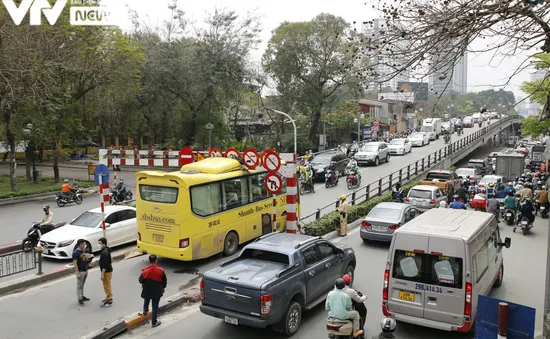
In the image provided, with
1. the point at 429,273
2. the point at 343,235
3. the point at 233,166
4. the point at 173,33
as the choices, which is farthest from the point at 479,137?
the point at 429,273

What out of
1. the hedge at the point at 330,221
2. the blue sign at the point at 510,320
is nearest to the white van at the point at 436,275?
the blue sign at the point at 510,320

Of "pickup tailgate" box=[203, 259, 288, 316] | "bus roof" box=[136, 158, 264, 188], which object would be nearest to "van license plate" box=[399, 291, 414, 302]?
"pickup tailgate" box=[203, 259, 288, 316]

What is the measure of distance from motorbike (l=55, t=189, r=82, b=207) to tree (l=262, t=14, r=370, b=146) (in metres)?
23.6

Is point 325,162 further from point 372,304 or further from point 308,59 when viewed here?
point 372,304

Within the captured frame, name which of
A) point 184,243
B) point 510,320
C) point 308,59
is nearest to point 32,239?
point 184,243

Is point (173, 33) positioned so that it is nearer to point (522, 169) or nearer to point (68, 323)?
point (522, 169)

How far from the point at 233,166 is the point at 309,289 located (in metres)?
6.11

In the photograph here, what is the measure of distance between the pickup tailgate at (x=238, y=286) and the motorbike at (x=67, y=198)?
1677 cm

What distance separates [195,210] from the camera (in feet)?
41.2

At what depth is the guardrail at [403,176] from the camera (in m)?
20.5

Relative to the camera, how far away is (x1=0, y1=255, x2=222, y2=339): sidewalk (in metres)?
8.97

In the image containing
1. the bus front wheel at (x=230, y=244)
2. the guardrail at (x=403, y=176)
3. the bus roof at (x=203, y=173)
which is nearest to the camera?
the bus roof at (x=203, y=173)

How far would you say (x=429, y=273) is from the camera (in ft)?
26.9

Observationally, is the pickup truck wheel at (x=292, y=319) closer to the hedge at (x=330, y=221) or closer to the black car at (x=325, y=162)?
the hedge at (x=330, y=221)
